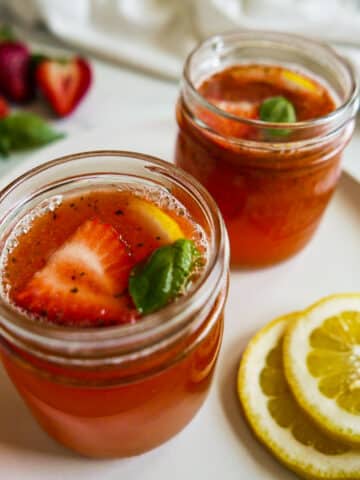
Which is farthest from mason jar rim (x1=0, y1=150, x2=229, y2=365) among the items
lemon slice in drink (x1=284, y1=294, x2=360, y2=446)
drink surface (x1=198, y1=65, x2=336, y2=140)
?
drink surface (x1=198, y1=65, x2=336, y2=140)

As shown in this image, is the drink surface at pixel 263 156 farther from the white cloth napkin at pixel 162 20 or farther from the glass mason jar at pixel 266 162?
the white cloth napkin at pixel 162 20

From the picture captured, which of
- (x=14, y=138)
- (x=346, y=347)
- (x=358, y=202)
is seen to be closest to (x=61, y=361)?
(x=346, y=347)

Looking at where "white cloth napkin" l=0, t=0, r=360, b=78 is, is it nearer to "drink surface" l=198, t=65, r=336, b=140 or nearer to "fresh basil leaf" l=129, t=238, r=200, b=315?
"drink surface" l=198, t=65, r=336, b=140

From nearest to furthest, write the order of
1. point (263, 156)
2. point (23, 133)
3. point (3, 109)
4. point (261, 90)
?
point (263, 156), point (261, 90), point (23, 133), point (3, 109)

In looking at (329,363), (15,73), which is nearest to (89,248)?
(329,363)

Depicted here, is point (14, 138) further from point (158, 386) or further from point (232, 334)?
point (158, 386)

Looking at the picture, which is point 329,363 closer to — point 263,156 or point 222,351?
point 222,351

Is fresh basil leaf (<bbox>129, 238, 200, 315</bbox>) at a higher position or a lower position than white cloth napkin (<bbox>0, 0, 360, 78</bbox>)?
higher
